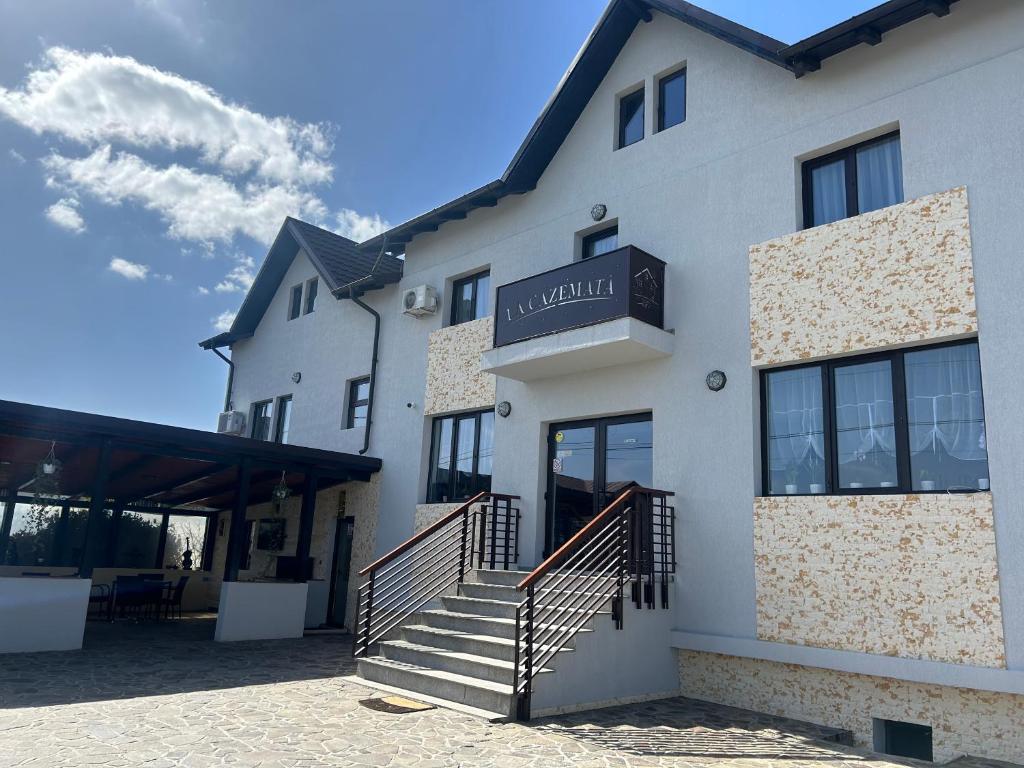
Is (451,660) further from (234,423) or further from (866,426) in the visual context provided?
(234,423)

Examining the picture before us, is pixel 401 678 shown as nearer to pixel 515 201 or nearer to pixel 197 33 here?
pixel 515 201

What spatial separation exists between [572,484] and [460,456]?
8.52 ft

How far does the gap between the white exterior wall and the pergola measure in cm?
170

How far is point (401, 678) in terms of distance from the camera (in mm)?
7875

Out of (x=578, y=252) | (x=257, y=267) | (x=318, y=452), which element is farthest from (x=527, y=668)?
(x=257, y=267)

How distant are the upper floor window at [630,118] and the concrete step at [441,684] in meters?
7.49

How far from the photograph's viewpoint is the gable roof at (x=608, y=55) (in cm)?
767

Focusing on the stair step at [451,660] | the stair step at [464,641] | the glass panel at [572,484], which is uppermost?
the glass panel at [572,484]

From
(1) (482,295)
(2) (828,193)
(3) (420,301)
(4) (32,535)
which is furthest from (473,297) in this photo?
(4) (32,535)

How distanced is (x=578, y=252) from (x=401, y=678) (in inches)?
247

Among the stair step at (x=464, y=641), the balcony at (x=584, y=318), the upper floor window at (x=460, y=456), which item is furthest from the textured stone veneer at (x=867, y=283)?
the upper floor window at (x=460, y=456)

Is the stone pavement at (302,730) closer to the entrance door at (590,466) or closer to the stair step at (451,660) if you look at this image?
the stair step at (451,660)

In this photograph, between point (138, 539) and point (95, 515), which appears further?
point (138, 539)

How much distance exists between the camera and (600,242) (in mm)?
10828
